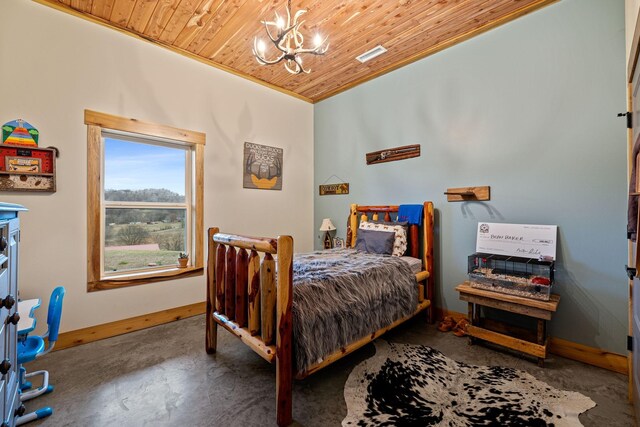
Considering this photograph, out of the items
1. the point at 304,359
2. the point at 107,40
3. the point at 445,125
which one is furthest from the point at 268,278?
the point at 107,40

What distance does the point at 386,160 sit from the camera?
348 centimetres

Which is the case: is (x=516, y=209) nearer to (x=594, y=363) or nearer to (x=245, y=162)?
(x=594, y=363)

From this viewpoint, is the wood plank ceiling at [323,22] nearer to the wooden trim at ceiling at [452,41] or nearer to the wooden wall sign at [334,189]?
the wooden trim at ceiling at [452,41]

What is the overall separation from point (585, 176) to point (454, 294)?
1515 millimetres

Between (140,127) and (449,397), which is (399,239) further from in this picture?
(140,127)

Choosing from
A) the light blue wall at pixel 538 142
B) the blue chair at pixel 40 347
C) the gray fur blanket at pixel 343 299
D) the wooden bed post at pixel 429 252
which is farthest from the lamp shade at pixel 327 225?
the blue chair at pixel 40 347

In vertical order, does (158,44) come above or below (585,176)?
above

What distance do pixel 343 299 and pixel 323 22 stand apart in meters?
2.47

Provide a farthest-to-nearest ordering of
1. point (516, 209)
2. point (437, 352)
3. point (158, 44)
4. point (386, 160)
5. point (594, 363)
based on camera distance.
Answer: point (386, 160) → point (158, 44) → point (516, 209) → point (437, 352) → point (594, 363)

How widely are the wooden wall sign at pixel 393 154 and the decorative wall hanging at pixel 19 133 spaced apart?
3288mm

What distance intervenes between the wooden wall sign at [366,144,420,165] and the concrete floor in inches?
77.3

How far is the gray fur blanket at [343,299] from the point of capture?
1.68 m

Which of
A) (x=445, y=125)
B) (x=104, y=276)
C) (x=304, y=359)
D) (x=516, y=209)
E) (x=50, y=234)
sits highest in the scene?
(x=445, y=125)

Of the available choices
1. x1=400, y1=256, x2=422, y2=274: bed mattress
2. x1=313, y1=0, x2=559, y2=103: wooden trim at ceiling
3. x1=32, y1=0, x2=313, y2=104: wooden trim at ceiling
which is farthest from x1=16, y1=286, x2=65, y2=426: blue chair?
x1=313, y1=0, x2=559, y2=103: wooden trim at ceiling
